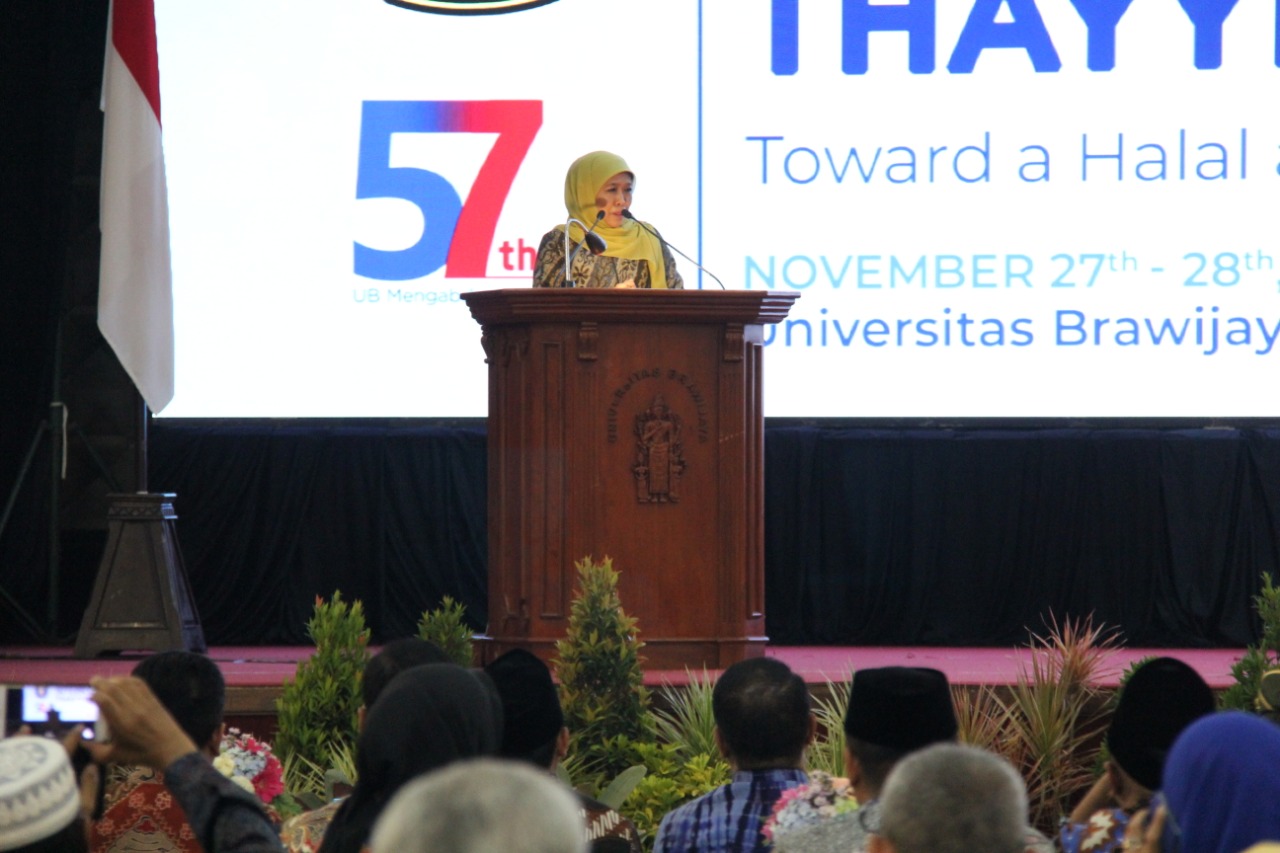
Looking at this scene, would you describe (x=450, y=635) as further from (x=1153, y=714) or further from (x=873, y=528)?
(x=873, y=528)

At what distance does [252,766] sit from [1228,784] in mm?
2442

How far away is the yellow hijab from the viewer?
6.34 metres

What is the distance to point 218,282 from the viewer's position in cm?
822

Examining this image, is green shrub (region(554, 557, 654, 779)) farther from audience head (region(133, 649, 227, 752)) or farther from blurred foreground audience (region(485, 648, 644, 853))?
audience head (region(133, 649, 227, 752))

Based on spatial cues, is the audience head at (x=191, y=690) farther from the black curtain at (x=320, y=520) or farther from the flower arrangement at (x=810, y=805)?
the black curtain at (x=320, y=520)

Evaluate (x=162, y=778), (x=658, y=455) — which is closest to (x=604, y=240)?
(x=658, y=455)

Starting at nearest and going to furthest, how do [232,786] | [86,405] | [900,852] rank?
[900,852] < [232,786] < [86,405]

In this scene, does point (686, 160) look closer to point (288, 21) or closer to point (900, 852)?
point (288, 21)

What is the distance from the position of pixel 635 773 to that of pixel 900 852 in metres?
2.78

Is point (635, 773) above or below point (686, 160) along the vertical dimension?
below

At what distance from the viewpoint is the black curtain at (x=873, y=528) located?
8258 mm

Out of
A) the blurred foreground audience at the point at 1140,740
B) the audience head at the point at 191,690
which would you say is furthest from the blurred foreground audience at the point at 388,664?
the blurred foreground audience at the point at 1140,740

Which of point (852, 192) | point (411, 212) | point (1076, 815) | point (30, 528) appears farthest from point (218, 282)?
point (1076, 815)

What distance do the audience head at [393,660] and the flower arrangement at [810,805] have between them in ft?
2.09
